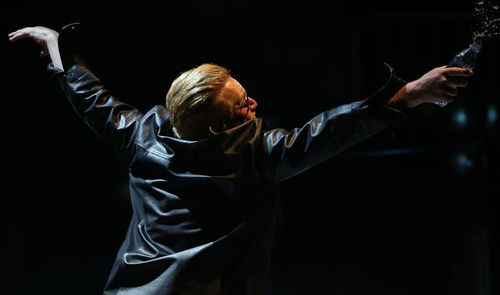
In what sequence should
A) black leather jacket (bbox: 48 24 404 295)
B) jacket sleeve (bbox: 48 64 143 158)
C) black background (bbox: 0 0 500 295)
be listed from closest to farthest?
1. black leather jacket (bbox: 48 24 404 295)
2. jacket sleeve (bbox: 48 64 143 158)
3. black background (bbox: 0 0 500 295)

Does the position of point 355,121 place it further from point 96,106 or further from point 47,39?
point 47,39

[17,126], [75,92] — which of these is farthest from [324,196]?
[17,126]

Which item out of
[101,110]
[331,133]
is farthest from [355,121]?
[101,110]

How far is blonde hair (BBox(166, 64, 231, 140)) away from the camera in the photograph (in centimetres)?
82

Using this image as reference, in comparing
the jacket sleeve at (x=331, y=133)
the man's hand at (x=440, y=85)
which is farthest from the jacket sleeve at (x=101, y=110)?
the man's hand at (x=440, y=85)

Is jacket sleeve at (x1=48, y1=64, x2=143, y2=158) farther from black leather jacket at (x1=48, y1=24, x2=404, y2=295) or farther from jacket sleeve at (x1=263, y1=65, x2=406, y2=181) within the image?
jacket sleeve at (x1=263, y1=65, x2=406, y2=181)

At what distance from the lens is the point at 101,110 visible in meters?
0.95

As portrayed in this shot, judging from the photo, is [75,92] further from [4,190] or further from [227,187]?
[4,190]

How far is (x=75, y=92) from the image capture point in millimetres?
971

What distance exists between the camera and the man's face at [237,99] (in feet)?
2.77

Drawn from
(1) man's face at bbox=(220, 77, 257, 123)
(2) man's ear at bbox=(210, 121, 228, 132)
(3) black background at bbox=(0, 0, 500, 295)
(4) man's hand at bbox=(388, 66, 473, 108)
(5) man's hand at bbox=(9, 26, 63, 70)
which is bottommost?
(3) black background at bbox=(0, 0, 500, 295)

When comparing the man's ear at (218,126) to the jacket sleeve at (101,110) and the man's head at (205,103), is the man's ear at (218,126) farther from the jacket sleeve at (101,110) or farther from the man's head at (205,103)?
the jacket sleeve at (101,110)

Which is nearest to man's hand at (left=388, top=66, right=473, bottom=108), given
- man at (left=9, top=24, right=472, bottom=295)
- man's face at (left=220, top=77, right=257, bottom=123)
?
man at (left=9, top=24, right=472, bottom=295)

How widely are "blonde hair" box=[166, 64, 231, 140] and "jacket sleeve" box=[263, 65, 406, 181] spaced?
0.36 feet
